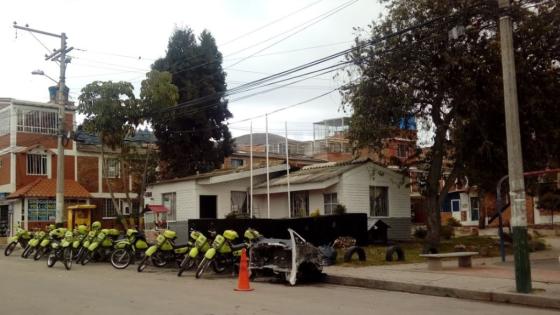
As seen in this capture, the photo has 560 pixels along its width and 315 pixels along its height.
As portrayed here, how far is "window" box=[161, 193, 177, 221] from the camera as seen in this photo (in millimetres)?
31736

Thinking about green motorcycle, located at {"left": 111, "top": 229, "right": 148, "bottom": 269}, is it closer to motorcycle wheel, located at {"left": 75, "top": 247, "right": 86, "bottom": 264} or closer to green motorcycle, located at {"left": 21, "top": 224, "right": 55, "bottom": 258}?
motorcycle wheel, located at {"left": 75, "top": 247, "right": 86, "bottom": 264}

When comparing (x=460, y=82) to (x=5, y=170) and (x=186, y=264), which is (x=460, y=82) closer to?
(x=186, y=264)

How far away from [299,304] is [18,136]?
34.5m

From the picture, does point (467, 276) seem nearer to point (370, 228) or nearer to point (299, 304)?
point (299, 304)

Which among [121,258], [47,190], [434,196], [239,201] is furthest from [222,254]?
[47,190]

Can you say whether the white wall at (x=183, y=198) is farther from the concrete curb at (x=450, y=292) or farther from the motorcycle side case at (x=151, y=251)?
the concrete curb at (x=450, y=292)

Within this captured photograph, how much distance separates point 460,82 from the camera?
21.9m

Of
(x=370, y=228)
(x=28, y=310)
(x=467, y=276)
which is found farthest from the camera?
(x=370, y=228)

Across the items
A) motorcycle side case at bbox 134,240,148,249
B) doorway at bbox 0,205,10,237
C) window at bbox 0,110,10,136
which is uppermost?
window at bbox 0,110,10,136

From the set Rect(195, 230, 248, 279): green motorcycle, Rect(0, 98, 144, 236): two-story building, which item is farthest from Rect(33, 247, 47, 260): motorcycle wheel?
Rect(0, 98, 144, 236): two-story building

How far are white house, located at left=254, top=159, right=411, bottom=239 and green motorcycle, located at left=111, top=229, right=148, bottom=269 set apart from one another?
10.2 meters

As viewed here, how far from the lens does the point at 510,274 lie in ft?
47.7

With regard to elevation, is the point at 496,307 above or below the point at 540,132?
below

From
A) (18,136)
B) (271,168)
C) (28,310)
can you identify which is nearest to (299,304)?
(28,310)
